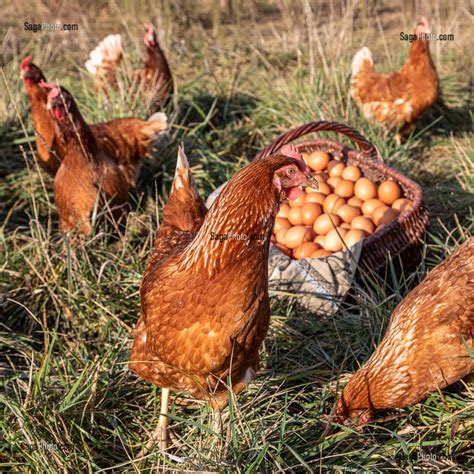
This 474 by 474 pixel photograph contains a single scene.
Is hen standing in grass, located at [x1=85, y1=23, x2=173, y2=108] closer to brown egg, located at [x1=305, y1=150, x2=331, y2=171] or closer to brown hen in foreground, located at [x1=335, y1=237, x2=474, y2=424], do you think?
brown egg, located at [x1=305, y1=150, x2=331, y2=171]

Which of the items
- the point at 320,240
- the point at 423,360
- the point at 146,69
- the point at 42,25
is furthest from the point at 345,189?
the point at 42,25

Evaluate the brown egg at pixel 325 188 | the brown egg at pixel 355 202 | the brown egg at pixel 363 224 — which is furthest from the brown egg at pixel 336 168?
the brown egg at pixel 363 224

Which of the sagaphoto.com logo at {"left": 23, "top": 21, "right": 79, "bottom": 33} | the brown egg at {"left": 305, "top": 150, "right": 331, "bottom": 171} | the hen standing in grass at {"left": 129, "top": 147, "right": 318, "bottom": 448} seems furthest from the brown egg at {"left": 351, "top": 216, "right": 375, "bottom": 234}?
the sagaphoto.com logo at {"left": 23, "top": 21, "right": 79, "bottom": 33}

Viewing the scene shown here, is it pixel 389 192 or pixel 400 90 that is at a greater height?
pixel 400 90

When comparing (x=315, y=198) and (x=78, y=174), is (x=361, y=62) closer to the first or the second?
(x=315, y=198)

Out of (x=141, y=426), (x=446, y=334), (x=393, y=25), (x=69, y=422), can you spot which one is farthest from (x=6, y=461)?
(x=393, y=25)

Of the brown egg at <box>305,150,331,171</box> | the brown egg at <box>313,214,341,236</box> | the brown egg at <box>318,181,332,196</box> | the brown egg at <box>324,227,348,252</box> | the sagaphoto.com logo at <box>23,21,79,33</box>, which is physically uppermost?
the sagaphoto.com logo at <box>23,21,79,33</box>

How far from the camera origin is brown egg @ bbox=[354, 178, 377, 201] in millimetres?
4016

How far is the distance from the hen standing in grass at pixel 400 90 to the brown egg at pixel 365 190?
150 cm

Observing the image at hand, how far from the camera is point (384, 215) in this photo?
12.5 ft

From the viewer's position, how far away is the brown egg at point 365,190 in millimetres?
4016

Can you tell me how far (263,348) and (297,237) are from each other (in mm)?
949

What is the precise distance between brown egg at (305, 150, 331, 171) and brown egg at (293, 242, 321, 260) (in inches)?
31.5

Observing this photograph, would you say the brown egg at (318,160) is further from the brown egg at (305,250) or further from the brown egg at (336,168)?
the brown egg at (305,250)
